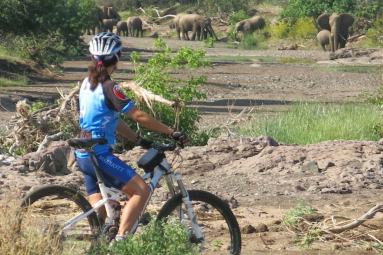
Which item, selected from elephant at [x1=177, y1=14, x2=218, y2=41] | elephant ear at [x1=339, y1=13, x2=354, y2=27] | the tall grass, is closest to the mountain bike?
the tall grass

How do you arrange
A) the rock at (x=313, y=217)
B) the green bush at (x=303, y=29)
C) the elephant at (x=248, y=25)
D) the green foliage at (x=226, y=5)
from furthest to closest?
the green foliage at (x=226, y=5) → the elephant at (x=248, y=25) → the green bush at (x=303, y=29) → the rock at (x=313, y=217)

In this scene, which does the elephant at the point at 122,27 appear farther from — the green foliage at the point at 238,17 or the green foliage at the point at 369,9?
the green foliage at the point at 369,9

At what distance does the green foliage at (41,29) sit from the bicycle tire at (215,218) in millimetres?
14879

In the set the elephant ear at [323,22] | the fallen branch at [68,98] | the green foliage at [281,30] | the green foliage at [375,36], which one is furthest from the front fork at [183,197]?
the green foliage at [281,30]

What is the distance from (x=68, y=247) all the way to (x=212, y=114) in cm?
1109

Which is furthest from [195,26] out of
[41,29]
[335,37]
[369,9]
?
[41,29]

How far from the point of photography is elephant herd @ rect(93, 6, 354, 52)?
41094 millimetres

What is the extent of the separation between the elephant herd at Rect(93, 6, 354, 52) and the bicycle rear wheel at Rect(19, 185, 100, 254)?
120 feet

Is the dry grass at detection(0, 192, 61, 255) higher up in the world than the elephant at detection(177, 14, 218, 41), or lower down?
higher up

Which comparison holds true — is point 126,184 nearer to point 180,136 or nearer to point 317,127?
point 180,136

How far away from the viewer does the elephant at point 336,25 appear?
4056cm

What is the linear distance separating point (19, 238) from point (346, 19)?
3900 centimetres

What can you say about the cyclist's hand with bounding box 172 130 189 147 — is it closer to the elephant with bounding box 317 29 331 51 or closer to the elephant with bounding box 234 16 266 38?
the elephant with bounding box 317 29 331 51

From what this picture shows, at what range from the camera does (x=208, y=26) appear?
5484 centimetres
